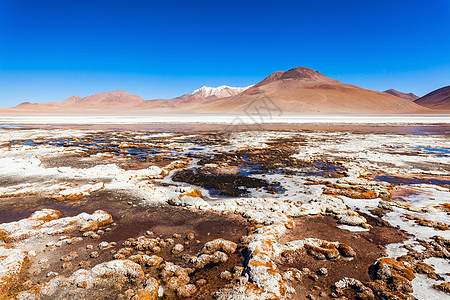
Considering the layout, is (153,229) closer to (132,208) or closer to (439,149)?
(132,208)

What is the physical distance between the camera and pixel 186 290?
3.07 m

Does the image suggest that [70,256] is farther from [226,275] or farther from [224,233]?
[224,233]

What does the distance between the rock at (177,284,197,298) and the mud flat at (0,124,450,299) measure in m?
0.01

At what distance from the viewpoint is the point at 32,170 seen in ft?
28.5

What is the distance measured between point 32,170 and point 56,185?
9.19 feet

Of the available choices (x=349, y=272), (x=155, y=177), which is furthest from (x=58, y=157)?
(x=349, y=272)

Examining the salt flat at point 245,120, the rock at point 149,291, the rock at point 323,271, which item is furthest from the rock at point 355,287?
the salt flat at point 245,120

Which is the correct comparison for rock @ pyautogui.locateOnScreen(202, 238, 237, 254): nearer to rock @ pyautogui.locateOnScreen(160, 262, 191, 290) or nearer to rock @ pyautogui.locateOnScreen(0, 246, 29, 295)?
rock @ pyautogui.locateOnScreen(160, 262, 191, 290)

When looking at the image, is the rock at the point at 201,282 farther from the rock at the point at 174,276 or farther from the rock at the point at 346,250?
the rock at the point at 346,250

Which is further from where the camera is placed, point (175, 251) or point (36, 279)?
point (175, 251)

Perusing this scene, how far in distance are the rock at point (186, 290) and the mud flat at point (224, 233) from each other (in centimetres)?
1

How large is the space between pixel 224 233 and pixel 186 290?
173cm

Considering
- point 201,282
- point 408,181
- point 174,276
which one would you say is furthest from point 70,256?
point 408,181

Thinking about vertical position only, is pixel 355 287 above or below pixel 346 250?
below
